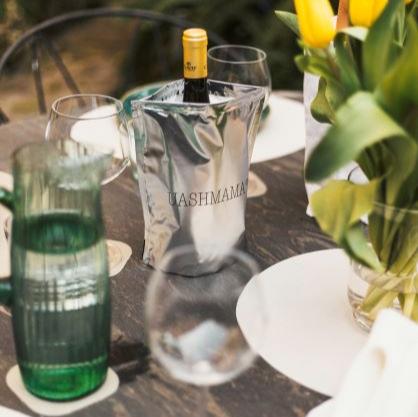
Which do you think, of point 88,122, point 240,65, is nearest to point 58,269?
point 88,122

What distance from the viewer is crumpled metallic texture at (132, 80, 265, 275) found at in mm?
1012

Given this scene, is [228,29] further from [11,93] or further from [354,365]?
[354,365]

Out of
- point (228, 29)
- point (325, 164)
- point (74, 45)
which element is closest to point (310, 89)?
point (325, 164)

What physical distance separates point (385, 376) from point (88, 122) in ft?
2.10

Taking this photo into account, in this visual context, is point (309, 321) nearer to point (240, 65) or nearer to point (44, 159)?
point (44, 159)

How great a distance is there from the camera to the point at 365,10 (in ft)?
2.94

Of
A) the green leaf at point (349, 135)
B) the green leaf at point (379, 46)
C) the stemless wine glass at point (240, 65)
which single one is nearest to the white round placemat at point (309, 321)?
the green leaf at point (349, 135)

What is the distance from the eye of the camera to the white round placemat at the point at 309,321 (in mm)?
896

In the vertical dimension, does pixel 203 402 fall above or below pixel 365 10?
below

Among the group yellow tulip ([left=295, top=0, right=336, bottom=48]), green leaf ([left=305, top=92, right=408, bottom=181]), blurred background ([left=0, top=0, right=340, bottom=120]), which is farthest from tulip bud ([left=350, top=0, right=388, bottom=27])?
blurred background ([left=0, top=0, right=340, bottom=120])

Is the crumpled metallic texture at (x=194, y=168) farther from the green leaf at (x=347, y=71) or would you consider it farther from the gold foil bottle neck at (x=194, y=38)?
the green leaf at (x=347, y=71)

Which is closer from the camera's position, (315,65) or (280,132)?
(315,65)

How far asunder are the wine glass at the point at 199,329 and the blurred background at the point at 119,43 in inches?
54.0

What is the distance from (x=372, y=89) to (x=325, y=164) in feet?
0.48
